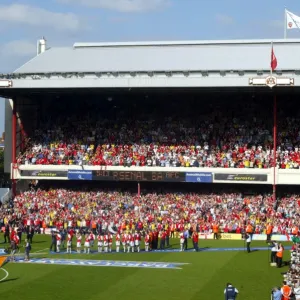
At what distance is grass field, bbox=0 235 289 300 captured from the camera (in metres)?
26.0

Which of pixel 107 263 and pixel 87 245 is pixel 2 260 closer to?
pixel 87 245

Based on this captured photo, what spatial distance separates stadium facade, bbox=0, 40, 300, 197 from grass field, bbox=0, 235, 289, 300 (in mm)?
13743

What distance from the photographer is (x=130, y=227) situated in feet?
138

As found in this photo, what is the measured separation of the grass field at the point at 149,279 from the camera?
26.0m

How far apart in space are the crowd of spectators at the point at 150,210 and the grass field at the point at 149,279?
26.4 ft

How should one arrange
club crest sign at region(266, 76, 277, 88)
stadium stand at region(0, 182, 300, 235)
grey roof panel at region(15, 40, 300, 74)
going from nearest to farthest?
stadium stand at region(0, 182, 300, 235) → club crest sign at region(266, 76, 277, 88) → grey roof panel at region(15, 40, 300, 74)

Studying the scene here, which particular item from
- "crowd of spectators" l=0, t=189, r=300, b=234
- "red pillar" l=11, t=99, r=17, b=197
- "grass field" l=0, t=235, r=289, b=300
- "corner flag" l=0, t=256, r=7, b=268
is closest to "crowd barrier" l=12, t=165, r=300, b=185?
"red pillar" l=11, t=99, r=17, b=197

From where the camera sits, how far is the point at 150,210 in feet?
152

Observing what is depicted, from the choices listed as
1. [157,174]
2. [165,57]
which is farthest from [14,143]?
[165,57]

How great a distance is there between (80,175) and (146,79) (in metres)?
8.09

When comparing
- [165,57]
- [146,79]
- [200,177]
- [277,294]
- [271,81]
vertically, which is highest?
[165,57]

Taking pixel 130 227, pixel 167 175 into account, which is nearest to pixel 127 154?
pixel 167 175

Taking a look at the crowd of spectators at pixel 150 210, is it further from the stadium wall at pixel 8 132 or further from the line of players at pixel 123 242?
the line of players at pixel 123 242

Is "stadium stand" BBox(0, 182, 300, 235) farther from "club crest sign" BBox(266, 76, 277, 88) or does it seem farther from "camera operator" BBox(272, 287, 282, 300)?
"camera operator" BBox(272, 287, 282, 300)
